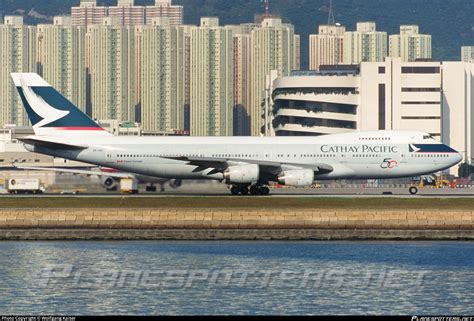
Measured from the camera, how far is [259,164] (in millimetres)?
97688

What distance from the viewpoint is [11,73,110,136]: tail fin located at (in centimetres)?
10488

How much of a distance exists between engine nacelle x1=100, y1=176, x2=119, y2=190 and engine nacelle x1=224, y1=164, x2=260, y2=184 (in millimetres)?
8639

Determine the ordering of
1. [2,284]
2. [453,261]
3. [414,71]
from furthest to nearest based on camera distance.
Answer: [414,71] → [453,261] → [2,284]

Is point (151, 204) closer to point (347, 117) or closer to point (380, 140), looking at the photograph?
point (380, 140)

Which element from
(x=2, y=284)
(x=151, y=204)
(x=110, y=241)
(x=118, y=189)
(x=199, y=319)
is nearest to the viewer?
(x=199, y=319)

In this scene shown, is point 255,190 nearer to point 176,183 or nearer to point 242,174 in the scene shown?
point 242,174

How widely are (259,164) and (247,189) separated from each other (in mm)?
2452

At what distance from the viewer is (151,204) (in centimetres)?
8188

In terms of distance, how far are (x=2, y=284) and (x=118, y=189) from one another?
4387 centimetres

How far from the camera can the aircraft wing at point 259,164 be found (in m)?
97.4

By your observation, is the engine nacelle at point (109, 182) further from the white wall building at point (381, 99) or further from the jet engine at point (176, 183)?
the white wall building at point (381, 99)

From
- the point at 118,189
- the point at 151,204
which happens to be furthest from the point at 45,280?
the point at 118,189

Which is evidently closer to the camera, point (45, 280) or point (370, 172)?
point (45, 280)

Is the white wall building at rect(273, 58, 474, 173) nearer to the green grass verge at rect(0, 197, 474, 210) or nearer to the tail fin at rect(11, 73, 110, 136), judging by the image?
the tail fin at rect(11, 73, 110, 136)
